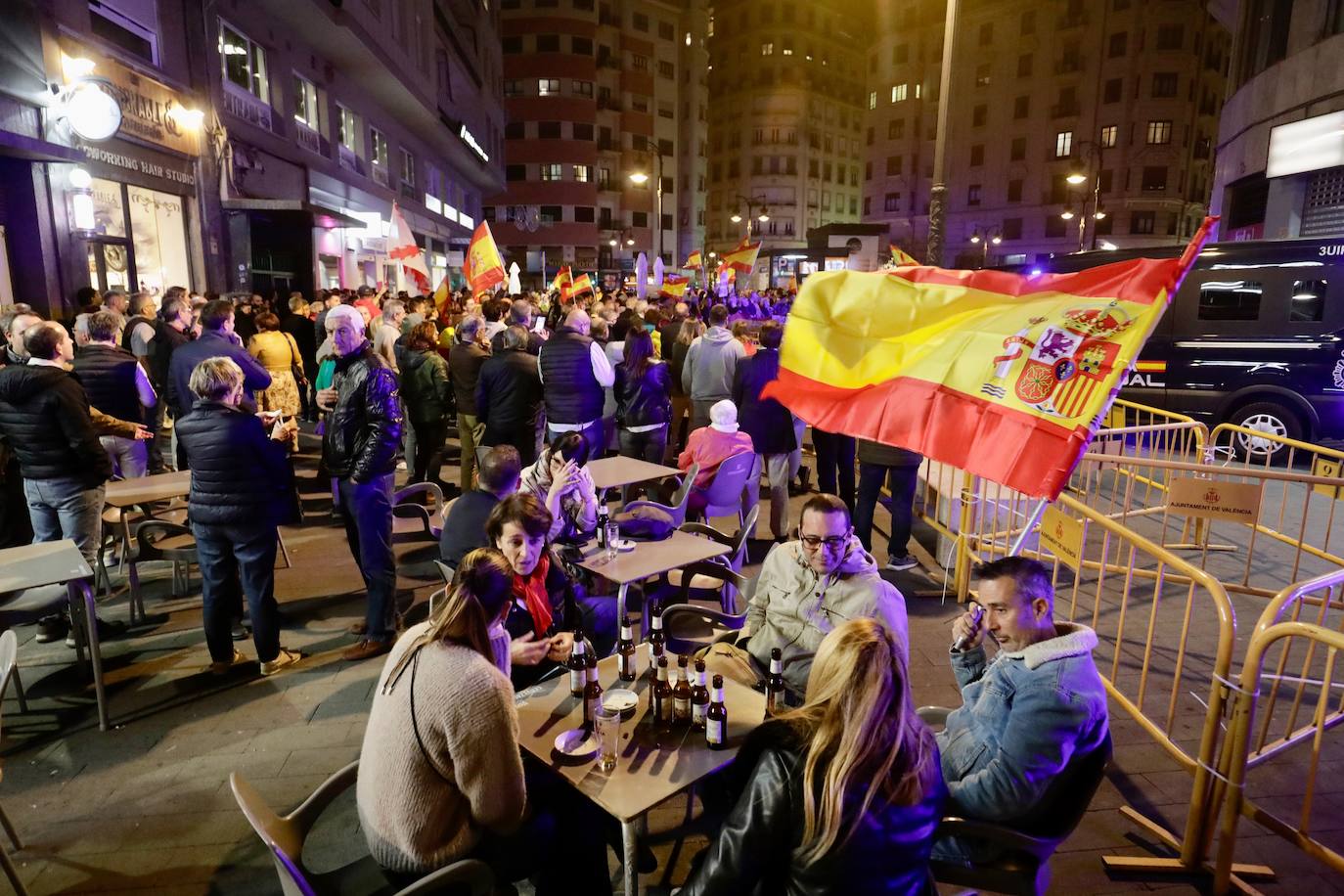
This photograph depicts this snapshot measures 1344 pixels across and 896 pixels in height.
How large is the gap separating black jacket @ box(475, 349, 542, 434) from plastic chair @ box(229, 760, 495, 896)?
5499 millimetres

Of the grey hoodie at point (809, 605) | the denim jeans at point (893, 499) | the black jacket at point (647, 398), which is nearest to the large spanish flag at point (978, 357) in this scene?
the grey hoodie at point (809, 605)

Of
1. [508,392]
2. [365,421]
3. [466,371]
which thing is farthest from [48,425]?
[466,371]

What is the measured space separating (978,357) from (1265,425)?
434 inches

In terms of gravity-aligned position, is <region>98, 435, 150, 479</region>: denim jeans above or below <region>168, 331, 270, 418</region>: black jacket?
below

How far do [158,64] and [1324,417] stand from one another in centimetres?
1856

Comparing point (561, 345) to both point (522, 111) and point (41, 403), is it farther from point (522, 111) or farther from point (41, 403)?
point (522, 111)

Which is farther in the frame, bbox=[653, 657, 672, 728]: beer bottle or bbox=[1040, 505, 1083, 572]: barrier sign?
bbox=[1040, 505, 1083, 572]: barrier sign

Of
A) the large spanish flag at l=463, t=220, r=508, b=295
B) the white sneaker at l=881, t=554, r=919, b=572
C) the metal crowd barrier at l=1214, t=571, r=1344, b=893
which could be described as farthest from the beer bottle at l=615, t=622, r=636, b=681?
the large spanish flag at l=463, t=220, r=508, b=295

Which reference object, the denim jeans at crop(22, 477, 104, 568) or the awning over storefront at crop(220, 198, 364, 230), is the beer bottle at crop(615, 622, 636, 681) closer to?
the denim jeans at crop(22, 477, 104, 568)

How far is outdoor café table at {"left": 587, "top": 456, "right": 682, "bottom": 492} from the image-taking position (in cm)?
716

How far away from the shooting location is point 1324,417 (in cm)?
1124

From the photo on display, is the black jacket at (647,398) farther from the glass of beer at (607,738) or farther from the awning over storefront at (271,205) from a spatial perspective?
the awning over storefront at (271,205)

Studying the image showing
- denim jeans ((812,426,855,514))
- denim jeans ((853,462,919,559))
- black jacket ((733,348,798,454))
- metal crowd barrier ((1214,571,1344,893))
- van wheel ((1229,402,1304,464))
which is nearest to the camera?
metal crowd barrier ((1214,571,1344,893))

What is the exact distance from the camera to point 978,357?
3385 millimetres
